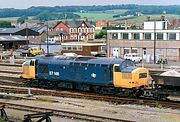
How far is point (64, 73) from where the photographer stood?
35.1m

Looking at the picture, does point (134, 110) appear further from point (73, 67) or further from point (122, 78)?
point (73, 67)

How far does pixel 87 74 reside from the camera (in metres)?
33.1

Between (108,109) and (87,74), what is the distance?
23.2ft

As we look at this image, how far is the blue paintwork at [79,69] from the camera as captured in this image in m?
31.5

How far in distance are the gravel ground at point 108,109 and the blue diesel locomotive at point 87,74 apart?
2423 millimetres

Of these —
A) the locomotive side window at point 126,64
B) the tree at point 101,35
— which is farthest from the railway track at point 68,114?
the tree at point 101,35

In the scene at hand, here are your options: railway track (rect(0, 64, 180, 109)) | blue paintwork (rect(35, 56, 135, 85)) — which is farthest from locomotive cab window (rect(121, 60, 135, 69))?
railway track (rect(0, 64, 180, 109))

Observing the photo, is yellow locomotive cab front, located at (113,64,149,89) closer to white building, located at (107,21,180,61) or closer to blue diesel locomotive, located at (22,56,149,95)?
blue diesel locomotive, located at (22,56,149,95)

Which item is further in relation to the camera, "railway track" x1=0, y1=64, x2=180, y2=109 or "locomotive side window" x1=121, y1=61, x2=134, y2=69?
"locomotive side window" x1=121, y1=61, x2=134, y2=69

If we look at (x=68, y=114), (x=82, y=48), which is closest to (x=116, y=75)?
(x=68, y=114)

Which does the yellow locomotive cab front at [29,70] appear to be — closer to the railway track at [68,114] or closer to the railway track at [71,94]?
the railway track at [71,94]

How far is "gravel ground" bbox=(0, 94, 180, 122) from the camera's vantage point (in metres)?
23.8

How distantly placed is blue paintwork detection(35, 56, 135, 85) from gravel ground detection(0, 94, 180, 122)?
9.04 ft

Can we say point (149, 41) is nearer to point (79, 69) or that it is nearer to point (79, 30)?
point (79, 69)
